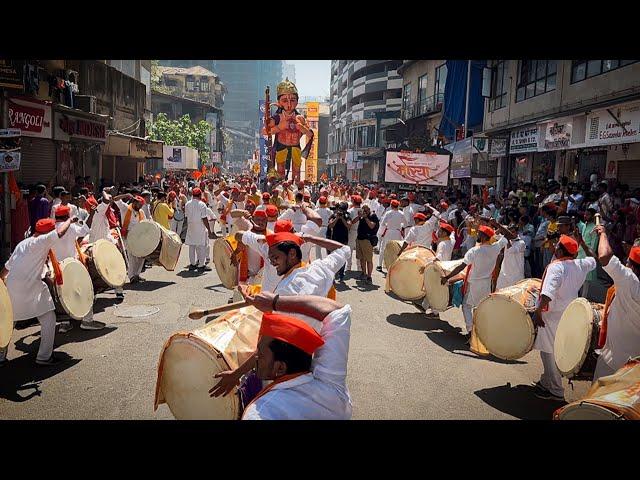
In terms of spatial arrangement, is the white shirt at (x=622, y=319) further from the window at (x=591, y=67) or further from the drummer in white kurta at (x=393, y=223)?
the window at (x=591, y=67)

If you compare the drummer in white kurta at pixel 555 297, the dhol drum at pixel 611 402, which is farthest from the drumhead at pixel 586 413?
the drummer in white kurta at pixel 555 297

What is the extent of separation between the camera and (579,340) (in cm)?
515

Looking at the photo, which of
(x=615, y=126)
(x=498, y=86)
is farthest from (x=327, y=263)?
(x=498, y=86)

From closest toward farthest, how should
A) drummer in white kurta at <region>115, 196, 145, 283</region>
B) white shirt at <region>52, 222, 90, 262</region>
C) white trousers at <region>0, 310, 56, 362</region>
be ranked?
white trousers at <region>0, 310, 56, 362</region>, white shirt at <region>52, 222, 90, 262</region>, drummer in white kurta at <region>115, 196, 145, 283</region>

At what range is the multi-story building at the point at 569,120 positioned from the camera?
44.9 feet

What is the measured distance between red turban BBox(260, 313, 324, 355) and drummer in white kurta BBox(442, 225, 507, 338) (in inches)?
214

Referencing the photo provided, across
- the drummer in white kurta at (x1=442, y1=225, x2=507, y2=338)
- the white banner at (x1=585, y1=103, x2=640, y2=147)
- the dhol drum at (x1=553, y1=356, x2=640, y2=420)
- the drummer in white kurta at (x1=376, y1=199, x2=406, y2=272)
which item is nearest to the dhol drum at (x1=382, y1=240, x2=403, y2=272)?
the drummer in white kurta at (x1=376, y1=199, x2=406, y2=272)

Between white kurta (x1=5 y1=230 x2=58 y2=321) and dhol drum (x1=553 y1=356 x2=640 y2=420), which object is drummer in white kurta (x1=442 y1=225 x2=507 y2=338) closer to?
dhol drum (x1=553 y1=356 x2=640 y2=420)

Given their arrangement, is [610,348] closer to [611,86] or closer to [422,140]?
[611,86]

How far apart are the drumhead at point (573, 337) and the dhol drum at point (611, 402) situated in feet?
4.63

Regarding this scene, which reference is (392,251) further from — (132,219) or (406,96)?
(406,96)

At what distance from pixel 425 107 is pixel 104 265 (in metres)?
34.5

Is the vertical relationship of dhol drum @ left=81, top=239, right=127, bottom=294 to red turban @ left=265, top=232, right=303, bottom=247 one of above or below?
below

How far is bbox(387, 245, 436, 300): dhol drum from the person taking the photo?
28.6 ft
